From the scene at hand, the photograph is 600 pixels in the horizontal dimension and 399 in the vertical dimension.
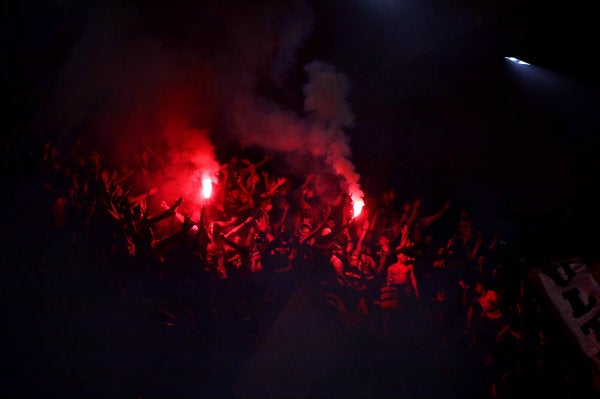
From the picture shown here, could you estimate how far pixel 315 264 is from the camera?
3785 mm

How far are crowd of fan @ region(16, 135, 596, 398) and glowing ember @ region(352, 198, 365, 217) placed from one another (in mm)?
626

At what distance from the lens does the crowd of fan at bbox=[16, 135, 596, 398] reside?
3.51m

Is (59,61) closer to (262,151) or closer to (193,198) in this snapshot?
(193,198)

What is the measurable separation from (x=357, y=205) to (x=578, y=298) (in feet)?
10.5

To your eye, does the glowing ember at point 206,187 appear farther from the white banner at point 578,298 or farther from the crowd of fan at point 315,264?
the white banner at point 578,298

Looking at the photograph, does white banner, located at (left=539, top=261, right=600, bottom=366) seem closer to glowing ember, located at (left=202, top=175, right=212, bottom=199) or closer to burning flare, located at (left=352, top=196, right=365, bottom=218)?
burning flare, located at (left=352, top=196, right=365, bottom=218)

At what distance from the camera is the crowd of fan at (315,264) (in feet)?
11.5

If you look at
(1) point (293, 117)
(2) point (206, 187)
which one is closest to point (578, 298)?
(1) point (293, 117)

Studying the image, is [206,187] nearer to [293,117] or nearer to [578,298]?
[293,117]

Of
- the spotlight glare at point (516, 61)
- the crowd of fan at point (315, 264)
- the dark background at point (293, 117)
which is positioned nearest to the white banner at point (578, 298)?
the dark background at point (293, 117)

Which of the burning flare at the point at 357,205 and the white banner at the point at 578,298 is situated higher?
the burning flare at the point at 357,205

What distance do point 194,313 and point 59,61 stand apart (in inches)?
171

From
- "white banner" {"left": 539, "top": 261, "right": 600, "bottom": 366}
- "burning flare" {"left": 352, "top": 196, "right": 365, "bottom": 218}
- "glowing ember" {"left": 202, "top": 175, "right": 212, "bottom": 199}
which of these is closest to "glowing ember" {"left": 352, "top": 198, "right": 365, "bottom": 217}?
"burning flare" {"left": 352, "top": 196, "right": 365, "bottom": 218}

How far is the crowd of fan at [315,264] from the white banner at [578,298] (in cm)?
36
